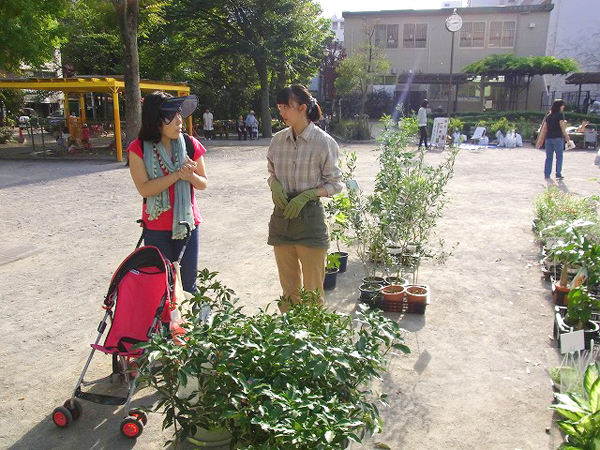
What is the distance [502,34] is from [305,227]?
4173 cm

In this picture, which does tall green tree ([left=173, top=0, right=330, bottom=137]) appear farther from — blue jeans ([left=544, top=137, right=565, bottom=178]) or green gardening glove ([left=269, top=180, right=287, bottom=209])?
green gardening glove ([left=269, top=180, right=287, bottom=209])

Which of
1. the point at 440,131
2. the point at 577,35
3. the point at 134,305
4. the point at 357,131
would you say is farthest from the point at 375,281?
the point at 577,35

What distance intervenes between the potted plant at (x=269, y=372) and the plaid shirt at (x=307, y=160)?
57.1 inches

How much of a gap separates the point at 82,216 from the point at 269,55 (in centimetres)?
1640

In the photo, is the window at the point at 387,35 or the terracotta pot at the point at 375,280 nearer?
the terracotta pot at the point at 375,280

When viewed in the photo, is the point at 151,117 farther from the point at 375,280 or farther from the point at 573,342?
the point at 573,342

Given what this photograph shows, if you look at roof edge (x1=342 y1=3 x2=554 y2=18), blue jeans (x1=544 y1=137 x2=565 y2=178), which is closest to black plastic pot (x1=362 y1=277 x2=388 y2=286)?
blue jeans (x1=544 y1=137 x2=565 y2=178)

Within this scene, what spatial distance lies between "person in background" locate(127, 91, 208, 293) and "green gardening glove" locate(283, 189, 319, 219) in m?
0.64

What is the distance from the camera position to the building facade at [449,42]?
39.1m

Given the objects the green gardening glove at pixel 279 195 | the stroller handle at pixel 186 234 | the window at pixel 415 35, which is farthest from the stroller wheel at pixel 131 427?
the window at pixel 415 35

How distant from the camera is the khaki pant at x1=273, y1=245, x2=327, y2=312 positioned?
3691 millimetres

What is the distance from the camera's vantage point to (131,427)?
294 centimetres

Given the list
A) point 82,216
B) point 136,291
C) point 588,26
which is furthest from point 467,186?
point 588,26

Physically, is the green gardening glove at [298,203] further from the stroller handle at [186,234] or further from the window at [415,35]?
the window at [415,35]
